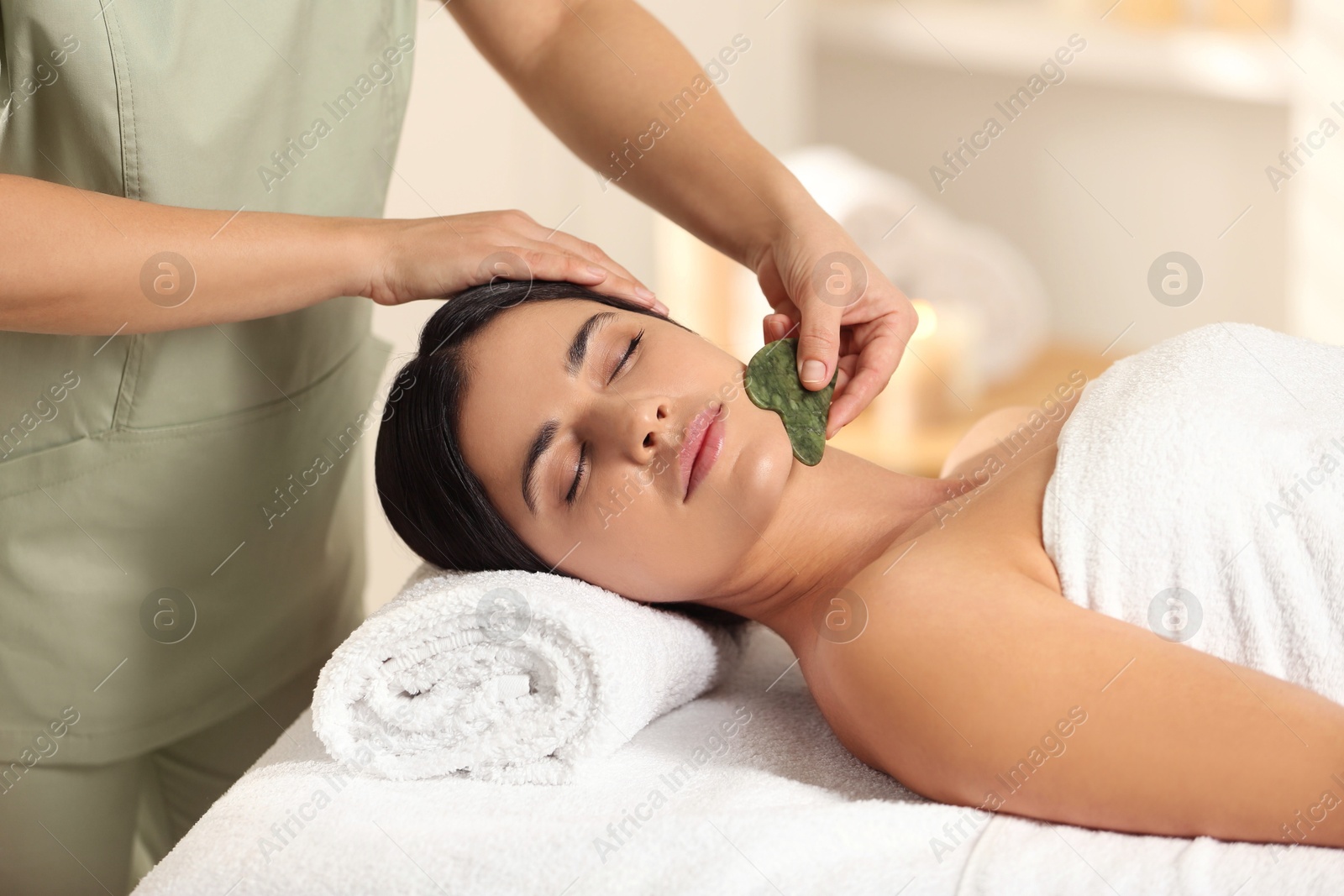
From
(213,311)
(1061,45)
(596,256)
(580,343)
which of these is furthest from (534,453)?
(1061,45)

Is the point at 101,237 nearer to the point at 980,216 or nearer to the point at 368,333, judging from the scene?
the point at 368,333

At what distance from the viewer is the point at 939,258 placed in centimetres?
279

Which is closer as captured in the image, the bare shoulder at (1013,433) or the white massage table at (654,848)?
the white massage table at (654,848)

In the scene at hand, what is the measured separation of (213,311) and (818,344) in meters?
0.60

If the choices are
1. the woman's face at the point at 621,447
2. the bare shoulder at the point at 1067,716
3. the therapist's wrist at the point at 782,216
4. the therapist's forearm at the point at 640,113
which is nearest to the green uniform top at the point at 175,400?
the therapist's forearm at the point at 640,113

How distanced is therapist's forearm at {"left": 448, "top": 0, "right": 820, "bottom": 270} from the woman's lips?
26 cm

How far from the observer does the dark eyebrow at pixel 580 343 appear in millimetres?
1199

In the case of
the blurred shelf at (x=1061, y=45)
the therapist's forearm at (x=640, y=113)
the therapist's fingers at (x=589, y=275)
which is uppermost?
the blurred shelf at (x=1061, y=45)

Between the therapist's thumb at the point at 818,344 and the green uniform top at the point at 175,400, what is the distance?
Result: 0.58 meters

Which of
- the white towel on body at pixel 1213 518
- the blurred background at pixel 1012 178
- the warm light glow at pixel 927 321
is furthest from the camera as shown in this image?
the warm light glow at pixel 927 321

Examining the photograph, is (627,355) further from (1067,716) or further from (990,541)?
(1067,716)

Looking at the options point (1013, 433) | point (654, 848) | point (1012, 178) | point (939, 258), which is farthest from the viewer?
point (1012, 178)

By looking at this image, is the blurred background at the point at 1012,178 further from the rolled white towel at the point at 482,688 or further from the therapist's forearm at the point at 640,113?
the rolled white towel at the point at 482,688

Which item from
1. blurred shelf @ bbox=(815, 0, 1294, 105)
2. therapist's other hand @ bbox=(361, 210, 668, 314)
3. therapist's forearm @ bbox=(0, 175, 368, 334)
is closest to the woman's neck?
therapist's other hand @ bbox=(361, 210, 668, 314)
